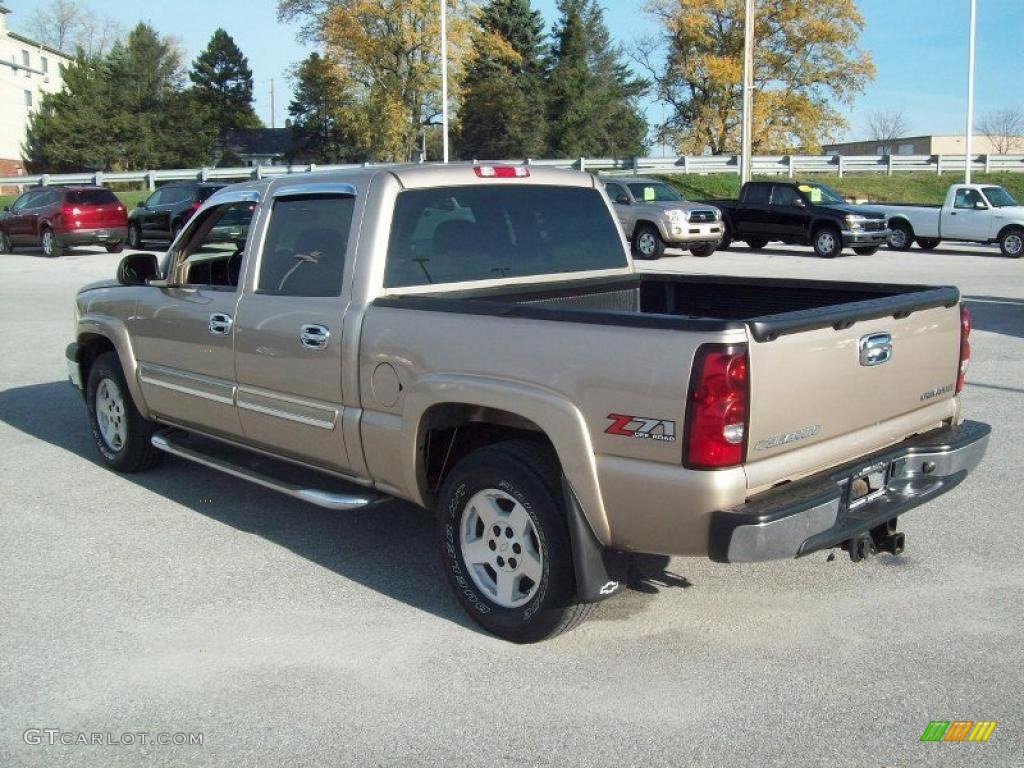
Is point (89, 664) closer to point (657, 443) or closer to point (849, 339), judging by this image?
point (657, 443)

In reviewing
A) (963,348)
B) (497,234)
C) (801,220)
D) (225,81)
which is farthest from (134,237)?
(225,81)

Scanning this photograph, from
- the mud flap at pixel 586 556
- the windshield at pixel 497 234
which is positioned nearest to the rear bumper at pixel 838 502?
the mud flap at pixel 586 556

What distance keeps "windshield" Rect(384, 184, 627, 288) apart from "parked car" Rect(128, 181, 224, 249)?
2118 centimetres

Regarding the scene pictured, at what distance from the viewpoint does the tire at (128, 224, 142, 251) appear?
87.1 ft

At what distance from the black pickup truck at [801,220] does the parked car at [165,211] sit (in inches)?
519

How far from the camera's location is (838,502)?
12.6ft

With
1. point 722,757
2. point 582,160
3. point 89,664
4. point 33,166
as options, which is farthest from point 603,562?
point 33,166

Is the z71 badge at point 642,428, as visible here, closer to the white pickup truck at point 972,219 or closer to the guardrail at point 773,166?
the white pickup truck at point 972,219

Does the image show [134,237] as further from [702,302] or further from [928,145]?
[928,145]

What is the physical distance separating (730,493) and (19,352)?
10.4 m

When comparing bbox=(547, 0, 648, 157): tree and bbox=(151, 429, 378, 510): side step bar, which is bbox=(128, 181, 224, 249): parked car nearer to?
bbox=(151, 429, 378, 510): side step bar

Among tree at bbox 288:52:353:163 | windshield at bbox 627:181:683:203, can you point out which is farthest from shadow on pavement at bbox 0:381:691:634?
tree at bbox 288:52:353:163

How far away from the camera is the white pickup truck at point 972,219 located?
23922 millimetres

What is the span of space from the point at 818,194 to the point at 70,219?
18285 millimetres
